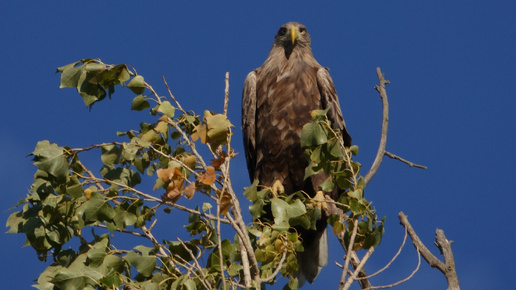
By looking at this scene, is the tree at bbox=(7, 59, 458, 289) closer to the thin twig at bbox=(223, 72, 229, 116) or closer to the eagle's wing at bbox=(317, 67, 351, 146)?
the thin twig at bbox=(223, 72, 229, 116)

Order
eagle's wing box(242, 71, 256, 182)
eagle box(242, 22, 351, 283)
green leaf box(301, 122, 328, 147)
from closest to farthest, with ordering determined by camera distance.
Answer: green leaf box(301, 122, 328, 147) → eagle box(242, 22, 351, 283) → eagle's wing box(242, 71, 256, 182)

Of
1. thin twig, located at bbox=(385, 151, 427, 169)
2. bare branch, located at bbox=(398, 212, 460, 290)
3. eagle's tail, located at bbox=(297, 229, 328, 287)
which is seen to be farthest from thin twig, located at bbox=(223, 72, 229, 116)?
eagle's tail, located at bbox=(297, 229, 328, 287)

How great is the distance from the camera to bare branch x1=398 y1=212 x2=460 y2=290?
15.4 feet

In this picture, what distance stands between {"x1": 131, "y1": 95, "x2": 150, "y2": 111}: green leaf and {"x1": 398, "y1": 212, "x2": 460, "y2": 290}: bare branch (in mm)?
1935

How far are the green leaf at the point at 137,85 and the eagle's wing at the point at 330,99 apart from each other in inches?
96.2

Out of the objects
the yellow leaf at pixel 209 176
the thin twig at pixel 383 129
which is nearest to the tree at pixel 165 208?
the yellow leaf at pixel 209 176

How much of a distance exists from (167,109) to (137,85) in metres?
0.24

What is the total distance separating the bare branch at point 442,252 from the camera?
185 inches

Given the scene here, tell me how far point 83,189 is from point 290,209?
40.0 inches

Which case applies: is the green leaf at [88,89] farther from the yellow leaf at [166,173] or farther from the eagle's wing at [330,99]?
the eagle's wing at [330,99]

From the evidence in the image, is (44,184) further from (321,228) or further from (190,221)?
(321,228)

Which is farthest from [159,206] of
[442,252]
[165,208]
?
[442,252]

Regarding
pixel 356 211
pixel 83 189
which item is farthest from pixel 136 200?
pixel 356 211

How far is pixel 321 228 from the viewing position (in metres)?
6.21
